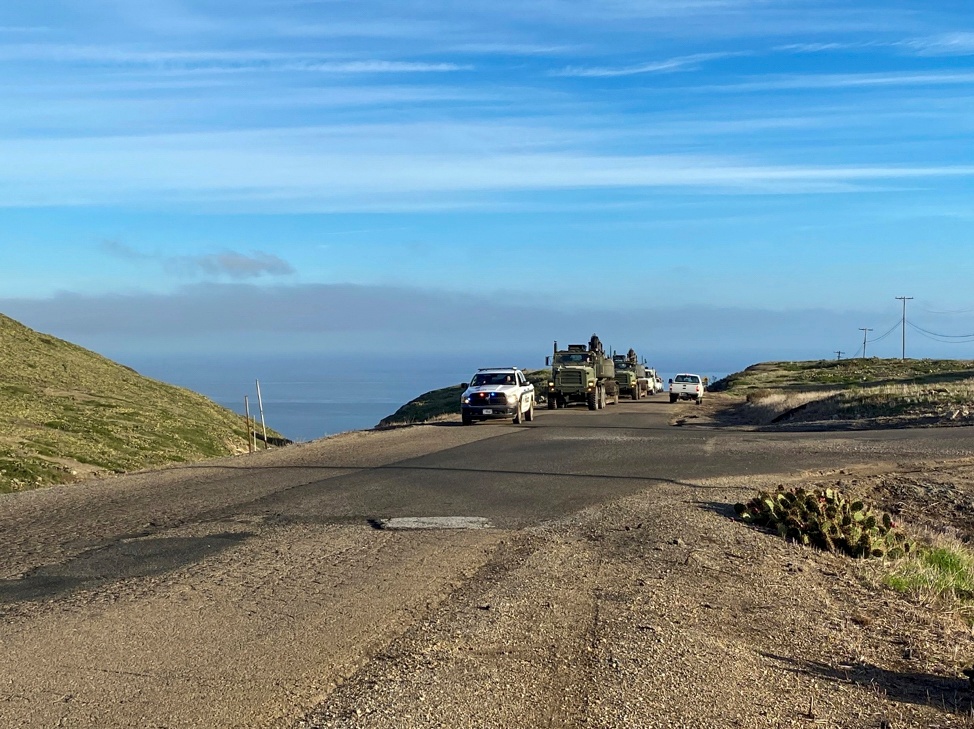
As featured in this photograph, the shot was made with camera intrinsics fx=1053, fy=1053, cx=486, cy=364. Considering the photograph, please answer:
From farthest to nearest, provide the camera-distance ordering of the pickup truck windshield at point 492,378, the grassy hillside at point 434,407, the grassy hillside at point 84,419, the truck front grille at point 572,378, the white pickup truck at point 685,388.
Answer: the grassy hillside at point 434,407 → the white pickup truck at point 685,388 → the truck front grille at point 572,378 → the pickup truck windshield at point 492,378 → the grassy hillside at point 84,419

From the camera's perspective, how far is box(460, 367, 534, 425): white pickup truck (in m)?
34.3

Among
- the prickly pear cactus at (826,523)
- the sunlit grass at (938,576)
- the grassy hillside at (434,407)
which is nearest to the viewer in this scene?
the sunlit grass at (938,576)

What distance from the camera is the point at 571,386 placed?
46031mm

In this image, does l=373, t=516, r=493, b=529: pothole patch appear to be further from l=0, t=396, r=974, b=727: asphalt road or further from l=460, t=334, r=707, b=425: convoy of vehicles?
l=460, t=334, r=707, b=425: convoy of vehicles

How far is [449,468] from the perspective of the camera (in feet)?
65.5

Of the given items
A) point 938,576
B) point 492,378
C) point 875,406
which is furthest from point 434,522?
point 875,406

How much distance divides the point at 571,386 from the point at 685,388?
15.3 meters

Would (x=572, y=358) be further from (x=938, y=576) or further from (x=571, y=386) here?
(x=938, y=576)

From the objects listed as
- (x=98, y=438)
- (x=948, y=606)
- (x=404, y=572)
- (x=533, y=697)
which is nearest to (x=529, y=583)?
(x=404, y=572)

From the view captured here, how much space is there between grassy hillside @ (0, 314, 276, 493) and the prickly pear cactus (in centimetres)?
1775

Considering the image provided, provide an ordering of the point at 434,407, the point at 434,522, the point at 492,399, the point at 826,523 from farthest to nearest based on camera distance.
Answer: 1. the point at 434,407
2. the point at 492,399
3. the point at 434,522
4. the point at 826,523

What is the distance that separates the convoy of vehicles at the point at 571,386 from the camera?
34.4 meters

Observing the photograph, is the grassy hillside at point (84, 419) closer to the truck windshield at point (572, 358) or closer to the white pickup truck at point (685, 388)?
the truck windshield at point (572, 358)

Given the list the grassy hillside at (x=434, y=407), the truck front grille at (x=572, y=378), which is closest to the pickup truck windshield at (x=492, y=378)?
the truck front grille at (x=572, y=378)
